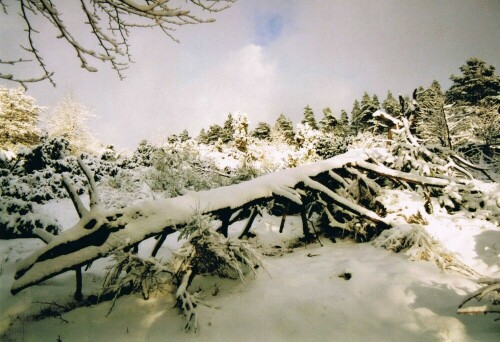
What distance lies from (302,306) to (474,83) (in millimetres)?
34405

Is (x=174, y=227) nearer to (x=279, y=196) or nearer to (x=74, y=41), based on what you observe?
(x=279, y=196)

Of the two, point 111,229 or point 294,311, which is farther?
point 111,229

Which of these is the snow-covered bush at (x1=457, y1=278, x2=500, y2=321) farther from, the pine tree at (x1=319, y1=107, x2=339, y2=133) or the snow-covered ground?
the pine tree at (x1=319, y1=107, x2=339, y2=133)

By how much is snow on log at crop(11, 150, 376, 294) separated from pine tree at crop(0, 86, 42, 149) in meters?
23.6

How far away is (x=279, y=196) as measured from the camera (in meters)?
4.52

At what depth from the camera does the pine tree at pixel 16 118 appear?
21.9m

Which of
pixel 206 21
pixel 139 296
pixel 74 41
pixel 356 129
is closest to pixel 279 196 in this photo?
pixel 139 296

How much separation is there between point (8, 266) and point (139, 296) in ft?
7.37

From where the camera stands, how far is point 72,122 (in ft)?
92.2

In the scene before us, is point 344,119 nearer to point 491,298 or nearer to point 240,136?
point 240,136

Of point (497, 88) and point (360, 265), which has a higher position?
point (497, 88)

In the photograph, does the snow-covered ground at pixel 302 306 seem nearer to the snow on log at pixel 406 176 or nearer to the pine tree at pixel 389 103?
the snow on log at pixel 406 176

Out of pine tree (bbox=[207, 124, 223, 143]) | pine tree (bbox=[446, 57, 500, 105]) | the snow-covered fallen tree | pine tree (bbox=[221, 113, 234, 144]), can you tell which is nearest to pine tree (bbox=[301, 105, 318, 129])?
pine tree (bbox=[221, 113, 234, 144])

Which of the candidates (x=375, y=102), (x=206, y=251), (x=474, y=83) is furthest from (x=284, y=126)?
(x=206, y=251)
